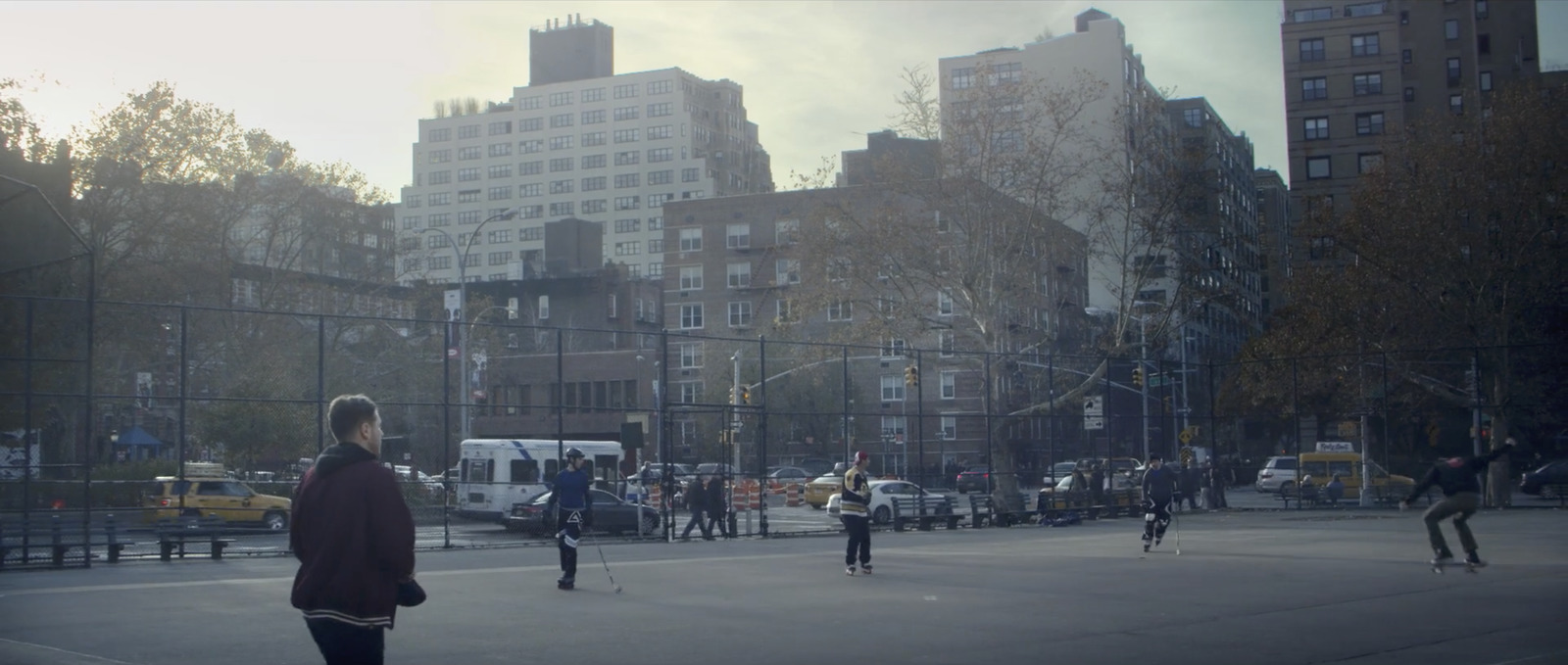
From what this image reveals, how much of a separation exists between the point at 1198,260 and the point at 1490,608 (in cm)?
2931

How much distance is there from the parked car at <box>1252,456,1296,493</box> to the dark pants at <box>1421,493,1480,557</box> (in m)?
36.6

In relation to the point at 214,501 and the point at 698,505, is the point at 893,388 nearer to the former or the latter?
the point at 698,505

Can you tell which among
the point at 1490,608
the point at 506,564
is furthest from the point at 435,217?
the point at 1490,608

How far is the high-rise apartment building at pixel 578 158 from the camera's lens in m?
136

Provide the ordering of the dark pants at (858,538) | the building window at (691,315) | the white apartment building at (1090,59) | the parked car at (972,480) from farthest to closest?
1. the white apartment building at (1090,59)
2. the building window at (691,315)
3. the parked car at (972,480)
4. the dark pants at (858,538)

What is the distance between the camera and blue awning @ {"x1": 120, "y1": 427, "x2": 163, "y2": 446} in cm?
3212

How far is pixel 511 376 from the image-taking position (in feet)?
193

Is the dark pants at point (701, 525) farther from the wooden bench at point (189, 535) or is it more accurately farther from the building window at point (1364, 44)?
the building window at point (1364, 44)

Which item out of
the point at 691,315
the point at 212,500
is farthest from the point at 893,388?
the point at 212,500

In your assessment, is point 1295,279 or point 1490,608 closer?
point 1490,608

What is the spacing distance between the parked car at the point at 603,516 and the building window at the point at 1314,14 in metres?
63.9

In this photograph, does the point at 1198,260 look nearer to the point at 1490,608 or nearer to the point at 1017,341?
the point at 1017,341

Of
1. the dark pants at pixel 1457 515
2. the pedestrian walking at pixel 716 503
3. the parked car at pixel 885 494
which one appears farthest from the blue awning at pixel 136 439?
the dark pants at pixel 1457 515

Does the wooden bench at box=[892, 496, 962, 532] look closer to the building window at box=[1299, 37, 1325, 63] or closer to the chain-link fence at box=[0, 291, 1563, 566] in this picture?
the chain-link fence at box=[0, 291, 1563, 566]
